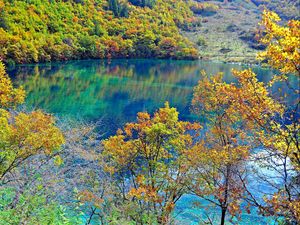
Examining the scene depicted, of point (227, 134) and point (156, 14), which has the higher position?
point (227, 134)

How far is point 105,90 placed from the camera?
69.8m

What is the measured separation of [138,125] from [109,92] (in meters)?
48.6

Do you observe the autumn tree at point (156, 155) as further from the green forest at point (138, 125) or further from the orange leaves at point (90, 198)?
the orange leaves at point (90, 198)

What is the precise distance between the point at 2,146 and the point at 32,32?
99.1 metres

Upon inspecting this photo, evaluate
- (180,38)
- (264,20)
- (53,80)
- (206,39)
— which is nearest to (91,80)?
(53,80)

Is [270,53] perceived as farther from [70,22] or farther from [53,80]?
[70,22]

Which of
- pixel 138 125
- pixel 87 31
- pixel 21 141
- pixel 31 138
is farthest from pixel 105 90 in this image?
pixel 87 31

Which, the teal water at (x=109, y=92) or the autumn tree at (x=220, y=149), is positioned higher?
the autumn tree at (x=220, y=149)

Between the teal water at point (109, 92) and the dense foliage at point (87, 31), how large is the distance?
11.3m

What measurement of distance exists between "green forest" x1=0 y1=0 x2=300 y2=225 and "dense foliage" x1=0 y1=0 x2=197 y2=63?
50 centimetres

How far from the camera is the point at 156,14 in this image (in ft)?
583

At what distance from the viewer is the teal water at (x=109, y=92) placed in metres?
47.0

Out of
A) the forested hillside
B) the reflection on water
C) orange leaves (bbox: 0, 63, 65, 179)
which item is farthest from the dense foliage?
orange leaves (bbox: 0, 63, 65, 179)

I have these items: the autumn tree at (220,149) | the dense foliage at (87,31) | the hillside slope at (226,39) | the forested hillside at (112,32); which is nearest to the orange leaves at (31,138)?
the autumn tree at (220,149)
